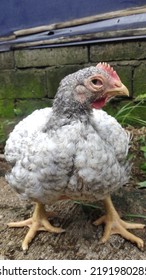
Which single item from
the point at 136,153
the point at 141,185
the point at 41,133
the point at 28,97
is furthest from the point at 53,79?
the point at 41,133

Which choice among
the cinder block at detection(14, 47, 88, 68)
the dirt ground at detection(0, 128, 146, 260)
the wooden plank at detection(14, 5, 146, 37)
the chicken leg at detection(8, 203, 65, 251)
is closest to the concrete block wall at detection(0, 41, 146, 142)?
the cinder block at detection(14, 47, 88, 68)

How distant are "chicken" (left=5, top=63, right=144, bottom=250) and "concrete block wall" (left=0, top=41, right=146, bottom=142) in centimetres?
139

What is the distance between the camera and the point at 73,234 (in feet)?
6.03

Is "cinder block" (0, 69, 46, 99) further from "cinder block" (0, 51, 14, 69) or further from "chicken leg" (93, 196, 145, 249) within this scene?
"chicken leg" (93, 196, 145, 249)

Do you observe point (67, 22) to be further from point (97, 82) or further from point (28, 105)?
point (97, 82)

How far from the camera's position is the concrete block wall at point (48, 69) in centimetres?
295

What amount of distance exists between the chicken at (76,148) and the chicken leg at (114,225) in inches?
10.4

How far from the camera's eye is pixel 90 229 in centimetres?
187

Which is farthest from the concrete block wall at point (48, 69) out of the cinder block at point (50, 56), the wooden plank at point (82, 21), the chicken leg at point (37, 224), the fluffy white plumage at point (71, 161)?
the chicken leg at point (37, 224)

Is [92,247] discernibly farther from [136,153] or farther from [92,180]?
[136,153]

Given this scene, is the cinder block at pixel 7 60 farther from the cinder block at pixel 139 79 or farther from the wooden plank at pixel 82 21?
the cinder block at pixel 139 79

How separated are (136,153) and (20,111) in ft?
4.22

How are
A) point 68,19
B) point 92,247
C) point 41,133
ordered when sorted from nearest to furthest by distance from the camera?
point 41,133 < point 92,247 < point 68,19

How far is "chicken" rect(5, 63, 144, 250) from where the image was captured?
1.51m
